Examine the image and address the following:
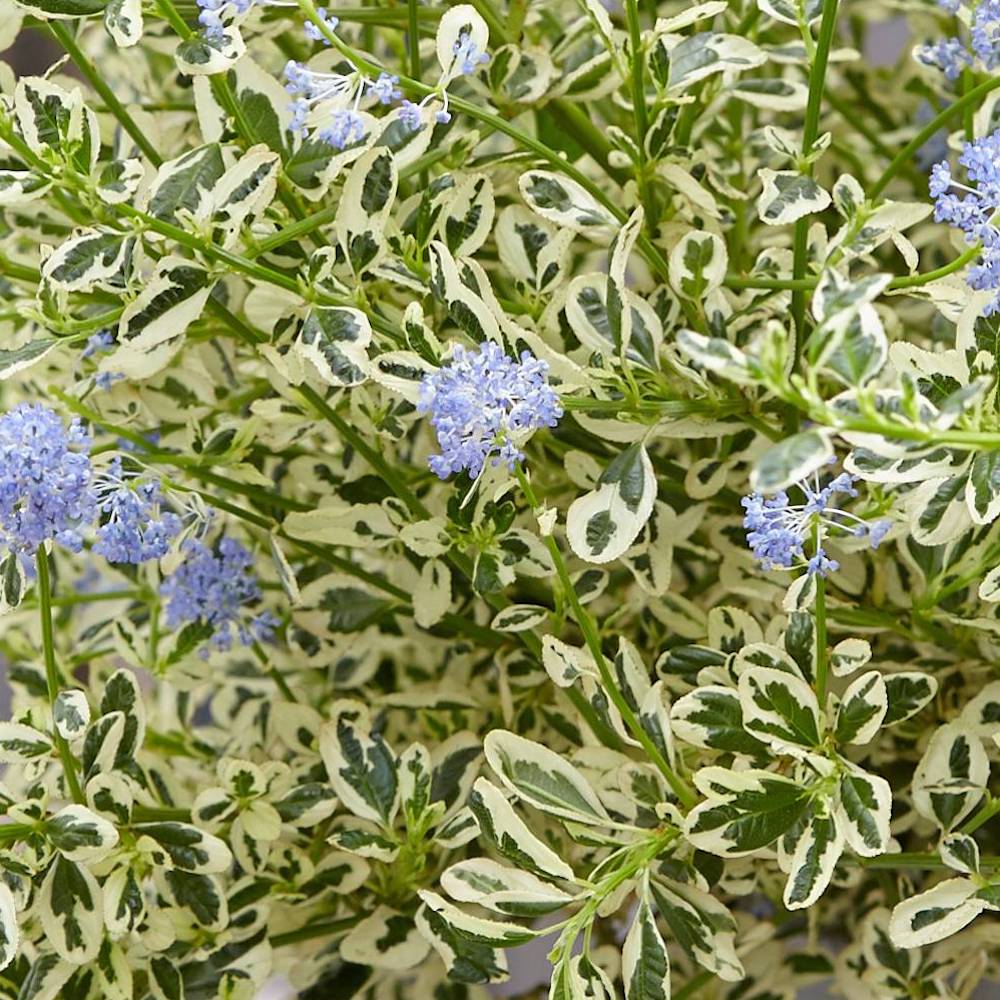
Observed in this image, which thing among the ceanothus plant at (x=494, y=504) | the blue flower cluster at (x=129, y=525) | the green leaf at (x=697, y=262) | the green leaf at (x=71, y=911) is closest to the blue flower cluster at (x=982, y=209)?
the ceanothus plant at (x=494, y=504)

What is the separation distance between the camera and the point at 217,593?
26.1 inches

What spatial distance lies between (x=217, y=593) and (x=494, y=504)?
0.17 meters

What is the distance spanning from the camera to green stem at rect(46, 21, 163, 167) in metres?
0.54

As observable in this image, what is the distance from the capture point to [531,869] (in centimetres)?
53

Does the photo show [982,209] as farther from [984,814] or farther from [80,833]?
[80,833]

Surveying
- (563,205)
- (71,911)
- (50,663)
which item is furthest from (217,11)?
(71,911)

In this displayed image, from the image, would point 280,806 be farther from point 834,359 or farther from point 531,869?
point 834,359

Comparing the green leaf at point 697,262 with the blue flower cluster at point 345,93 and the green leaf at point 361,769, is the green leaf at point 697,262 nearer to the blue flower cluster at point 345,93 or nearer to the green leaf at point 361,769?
the blue flower cluster at point 345,93

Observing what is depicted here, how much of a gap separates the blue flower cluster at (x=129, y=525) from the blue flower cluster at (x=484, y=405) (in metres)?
0.14

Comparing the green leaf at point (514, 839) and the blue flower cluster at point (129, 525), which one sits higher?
the blue flower cluster at point (129, 525)

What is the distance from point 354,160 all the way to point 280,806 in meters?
0.30

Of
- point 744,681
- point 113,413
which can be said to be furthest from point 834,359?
point 113,413

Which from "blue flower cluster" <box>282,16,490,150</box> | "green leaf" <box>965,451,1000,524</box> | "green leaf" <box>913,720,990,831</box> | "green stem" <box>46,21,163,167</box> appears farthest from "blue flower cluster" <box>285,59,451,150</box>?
"green leaf" <box>913,720,990,831</box>

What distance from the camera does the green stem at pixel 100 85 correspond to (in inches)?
21.3
